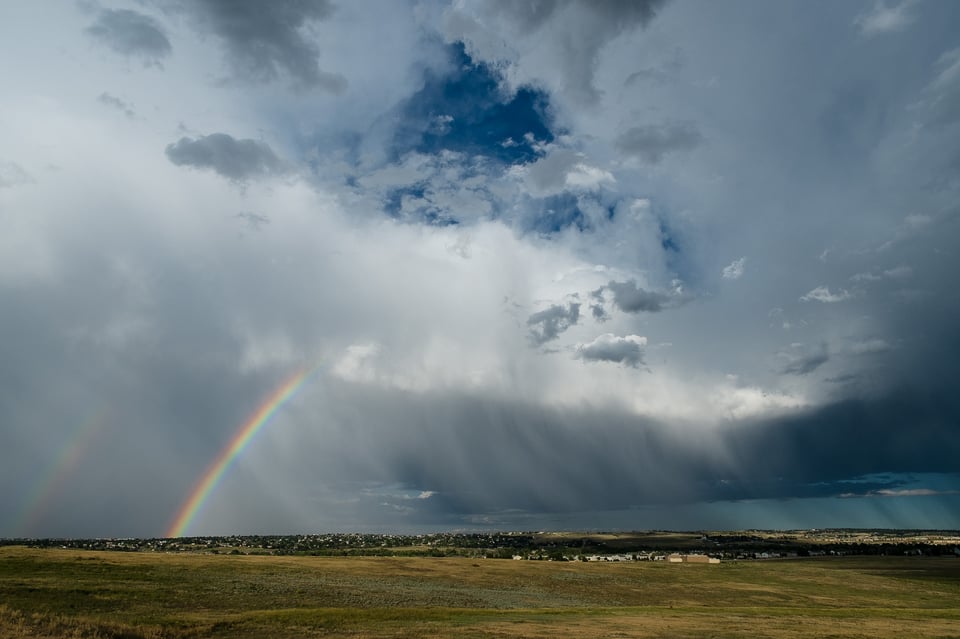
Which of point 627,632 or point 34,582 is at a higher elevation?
point 34,582

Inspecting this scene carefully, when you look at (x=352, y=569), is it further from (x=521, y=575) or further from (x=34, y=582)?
(x=34, y=582)

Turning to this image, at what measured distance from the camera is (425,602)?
188 feet

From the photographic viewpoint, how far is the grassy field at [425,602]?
3716 centimetres

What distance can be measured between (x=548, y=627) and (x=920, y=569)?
473 feet

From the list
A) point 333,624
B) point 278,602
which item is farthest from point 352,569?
point 333,624

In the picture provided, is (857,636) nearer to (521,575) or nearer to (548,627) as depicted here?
(548,627)

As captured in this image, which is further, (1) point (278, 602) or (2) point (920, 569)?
(2) point (920, 569)

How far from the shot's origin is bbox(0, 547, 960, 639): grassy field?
37.2 metres

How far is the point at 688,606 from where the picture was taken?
214 ft

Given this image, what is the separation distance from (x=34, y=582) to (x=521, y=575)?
60383 mm

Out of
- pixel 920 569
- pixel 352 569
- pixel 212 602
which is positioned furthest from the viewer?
pixel 920 569

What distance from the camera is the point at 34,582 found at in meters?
51.6

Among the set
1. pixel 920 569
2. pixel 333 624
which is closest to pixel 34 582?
pixel 333 624

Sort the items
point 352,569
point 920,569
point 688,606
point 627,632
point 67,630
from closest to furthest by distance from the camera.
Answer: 1. point 67,630
2. point 627,632
3. point 688,606
4. point 352,569
5. point 920,569
